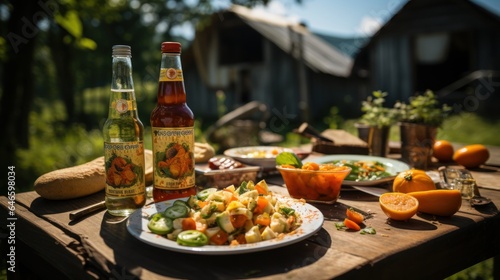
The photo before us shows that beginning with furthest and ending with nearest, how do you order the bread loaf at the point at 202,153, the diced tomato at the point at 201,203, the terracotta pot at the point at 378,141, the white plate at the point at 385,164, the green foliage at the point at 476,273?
the green foliage at the point at 476,273
the terracotta pot at the point at 378,141
the bread loaf at the point at 202,153
the white plate at the point at 385,164
the diced tomato at the point at 201,203

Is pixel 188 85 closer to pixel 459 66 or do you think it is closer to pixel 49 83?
pixel 459 66

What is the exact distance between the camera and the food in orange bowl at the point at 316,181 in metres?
1.75

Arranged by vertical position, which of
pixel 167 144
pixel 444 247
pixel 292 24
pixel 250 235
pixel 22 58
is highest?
pixel 292 24

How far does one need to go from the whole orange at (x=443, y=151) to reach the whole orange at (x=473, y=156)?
12 cm

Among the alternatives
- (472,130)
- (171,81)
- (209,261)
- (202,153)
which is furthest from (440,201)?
(472,130)

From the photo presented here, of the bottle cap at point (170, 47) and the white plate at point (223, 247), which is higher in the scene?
the bottle cap at point (170, 47)

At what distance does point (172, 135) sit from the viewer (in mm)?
1626

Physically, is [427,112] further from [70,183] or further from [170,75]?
[70,183]

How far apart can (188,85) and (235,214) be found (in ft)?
55.8

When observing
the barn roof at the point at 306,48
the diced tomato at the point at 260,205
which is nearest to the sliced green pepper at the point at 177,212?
the diced tomato at the point at 260,205

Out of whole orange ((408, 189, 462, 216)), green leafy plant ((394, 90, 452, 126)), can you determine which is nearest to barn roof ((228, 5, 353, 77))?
green leafy plant ((394, 90, 452, 126))

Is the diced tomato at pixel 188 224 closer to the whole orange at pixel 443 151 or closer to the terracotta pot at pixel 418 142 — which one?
the terracotta pot at pixel 418 142

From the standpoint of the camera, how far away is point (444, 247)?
1.46 metres

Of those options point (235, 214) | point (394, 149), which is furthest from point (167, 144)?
point (394, 149)
